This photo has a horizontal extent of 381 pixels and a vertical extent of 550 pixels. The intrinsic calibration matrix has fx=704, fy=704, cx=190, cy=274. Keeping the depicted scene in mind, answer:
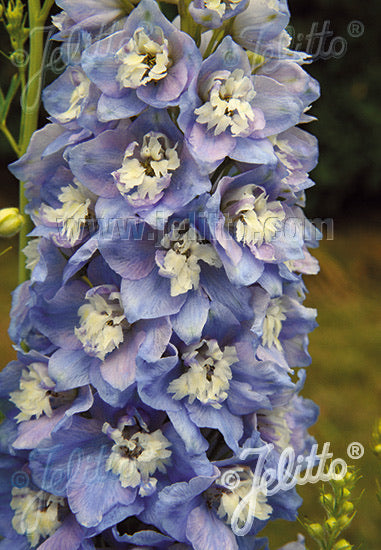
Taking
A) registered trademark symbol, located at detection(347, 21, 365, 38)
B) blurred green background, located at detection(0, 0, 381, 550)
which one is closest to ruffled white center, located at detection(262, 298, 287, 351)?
blurred green background, located at detection(0, 0, 381, 550)

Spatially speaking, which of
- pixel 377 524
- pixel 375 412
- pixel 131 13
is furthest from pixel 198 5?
pixel 375 412

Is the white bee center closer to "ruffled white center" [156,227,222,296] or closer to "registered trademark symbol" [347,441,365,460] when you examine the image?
"ruffled white center" [156,227,222,296]

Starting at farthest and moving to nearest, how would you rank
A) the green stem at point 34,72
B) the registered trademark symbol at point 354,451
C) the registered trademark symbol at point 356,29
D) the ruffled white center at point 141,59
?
the registered trademark symbol at point 356,29 → the registered trademark symbol at point 354,451 → the green stem at point 34,72 → the ruffled white center at point 141,59

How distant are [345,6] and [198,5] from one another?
3.66 m

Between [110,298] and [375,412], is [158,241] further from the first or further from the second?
[375,412]

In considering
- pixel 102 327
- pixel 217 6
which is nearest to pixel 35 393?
pixel 102 327

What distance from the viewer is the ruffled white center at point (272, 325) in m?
1.19

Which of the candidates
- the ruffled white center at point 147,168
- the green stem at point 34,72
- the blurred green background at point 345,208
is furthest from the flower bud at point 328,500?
the blurred green background at point 345,208

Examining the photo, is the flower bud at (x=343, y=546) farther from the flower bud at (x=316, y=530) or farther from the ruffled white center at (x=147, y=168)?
the ruffled white center at (x=147, y=168)

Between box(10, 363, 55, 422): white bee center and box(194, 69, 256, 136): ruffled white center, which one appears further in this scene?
box(10, 363, 55, 422): white bee center

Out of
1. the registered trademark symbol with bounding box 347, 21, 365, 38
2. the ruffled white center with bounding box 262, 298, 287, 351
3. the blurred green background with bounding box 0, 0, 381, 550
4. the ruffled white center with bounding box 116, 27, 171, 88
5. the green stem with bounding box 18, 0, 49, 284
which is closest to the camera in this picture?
the ruffled white center with bounding box 116, 27, 171, 88

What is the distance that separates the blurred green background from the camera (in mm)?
3775

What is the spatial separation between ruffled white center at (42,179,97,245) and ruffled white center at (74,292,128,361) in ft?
0.36

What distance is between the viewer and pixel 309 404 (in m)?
1.40
